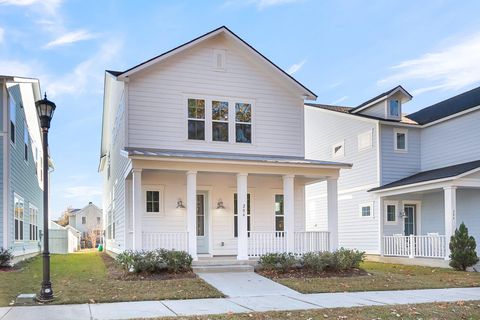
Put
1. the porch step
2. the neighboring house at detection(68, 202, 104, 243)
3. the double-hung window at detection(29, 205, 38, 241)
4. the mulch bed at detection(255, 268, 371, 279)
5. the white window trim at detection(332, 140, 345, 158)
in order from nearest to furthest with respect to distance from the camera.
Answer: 1. the mulch bed at detection(255, 268, 371, 279)
2. the porch step
3. the double-hung window at detection(29, 205, 38, 241)
4. the white window trim at detection(332, 140, 345, 158)
5. the neighboring house at detection(68, 202, 104, 243)

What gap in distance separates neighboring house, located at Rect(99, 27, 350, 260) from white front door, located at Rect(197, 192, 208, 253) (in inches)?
1.3

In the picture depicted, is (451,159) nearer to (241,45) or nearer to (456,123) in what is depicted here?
(456,123)

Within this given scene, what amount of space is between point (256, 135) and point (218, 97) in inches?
73.9

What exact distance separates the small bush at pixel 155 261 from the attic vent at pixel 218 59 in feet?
22.9

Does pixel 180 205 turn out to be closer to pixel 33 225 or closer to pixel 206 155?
pixel 206 155

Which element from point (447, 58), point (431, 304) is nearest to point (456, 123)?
point (447, 58)

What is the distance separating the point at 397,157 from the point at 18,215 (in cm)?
1547

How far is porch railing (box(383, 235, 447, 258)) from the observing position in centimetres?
1683

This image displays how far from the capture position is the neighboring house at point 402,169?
60.0 feet

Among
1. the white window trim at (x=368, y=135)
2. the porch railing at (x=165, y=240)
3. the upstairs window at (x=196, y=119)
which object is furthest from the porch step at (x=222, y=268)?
the white window trim at (x=368, y=135)

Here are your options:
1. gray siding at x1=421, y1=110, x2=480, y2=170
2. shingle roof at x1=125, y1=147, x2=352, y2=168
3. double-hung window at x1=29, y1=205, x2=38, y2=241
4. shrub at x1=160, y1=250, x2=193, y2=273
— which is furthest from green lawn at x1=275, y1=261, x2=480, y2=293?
double-hung window at x1=29, y1=205, x2=38, y2=241

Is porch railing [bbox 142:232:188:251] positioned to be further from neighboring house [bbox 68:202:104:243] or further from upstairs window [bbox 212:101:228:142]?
neighboring house [bbox 68:202:104:243]

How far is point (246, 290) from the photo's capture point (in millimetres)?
10406

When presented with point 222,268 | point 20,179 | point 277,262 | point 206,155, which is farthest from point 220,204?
point 20,179
